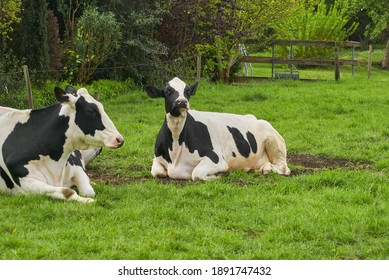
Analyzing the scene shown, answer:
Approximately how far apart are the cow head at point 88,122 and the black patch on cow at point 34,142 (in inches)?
5.1

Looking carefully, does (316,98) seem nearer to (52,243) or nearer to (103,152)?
(103,152)

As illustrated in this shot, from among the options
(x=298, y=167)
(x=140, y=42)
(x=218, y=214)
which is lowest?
(x=298, y=167)

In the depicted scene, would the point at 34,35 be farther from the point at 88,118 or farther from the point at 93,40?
the point at 88,118

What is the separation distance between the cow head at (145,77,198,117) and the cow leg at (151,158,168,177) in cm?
73

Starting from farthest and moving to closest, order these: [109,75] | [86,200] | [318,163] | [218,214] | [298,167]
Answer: [109,75] < [318,163] < [298,167] < [86,200] < [218,214]

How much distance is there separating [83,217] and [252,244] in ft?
5.89

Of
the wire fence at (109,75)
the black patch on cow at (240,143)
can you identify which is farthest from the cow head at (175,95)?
the wire fence at (109,75)

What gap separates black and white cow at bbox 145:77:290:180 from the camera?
9.83 meters

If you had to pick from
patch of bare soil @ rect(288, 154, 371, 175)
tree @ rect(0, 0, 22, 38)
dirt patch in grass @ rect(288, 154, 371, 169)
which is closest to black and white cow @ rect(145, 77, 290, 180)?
patch of bare soil @ rect(288, 154, 371, 175)

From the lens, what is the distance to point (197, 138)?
33.2ft

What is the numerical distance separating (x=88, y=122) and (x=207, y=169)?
209 cm

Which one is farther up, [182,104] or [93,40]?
[182,104]

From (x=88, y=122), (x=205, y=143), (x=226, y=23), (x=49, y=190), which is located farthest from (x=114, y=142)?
(x=226, y=23)

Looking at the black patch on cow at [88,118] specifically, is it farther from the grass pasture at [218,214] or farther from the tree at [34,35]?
the tree at [34,35]
